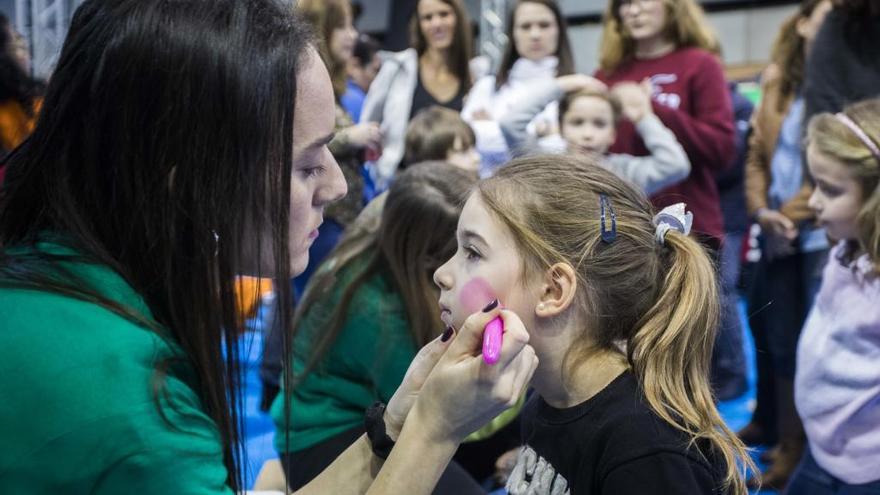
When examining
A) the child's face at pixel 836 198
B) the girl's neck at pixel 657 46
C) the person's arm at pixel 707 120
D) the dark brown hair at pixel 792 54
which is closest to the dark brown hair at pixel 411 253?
the child's face at pixel 836 198

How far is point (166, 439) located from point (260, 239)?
A: 234 millimetres

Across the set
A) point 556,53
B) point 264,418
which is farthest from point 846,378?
point 264,418

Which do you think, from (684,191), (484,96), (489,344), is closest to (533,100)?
(484,96)

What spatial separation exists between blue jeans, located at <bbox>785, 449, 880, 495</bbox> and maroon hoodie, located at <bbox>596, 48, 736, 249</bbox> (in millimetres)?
1075

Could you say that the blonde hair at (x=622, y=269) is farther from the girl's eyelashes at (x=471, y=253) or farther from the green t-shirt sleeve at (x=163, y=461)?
the green t-shirt sleeve at (x=163, y=461)

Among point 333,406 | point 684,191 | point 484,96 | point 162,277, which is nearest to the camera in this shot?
point 162,277

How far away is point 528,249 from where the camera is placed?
4.36ft

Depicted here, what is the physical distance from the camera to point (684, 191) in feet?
9.56

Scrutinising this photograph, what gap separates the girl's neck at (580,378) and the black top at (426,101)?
2075 millimetres

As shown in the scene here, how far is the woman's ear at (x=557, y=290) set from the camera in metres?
1.31

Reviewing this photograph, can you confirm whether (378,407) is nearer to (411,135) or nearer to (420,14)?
(411,135)

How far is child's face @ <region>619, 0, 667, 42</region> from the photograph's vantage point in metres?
2.90

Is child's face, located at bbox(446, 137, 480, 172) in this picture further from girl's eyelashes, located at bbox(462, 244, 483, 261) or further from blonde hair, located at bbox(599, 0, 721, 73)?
girl's eyelashes, located at bbox(462, 244, 483, 261)

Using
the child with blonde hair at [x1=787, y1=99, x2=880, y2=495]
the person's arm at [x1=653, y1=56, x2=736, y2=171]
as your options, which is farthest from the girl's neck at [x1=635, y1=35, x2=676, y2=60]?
the child with blonde hair at [x1=787, y1=99, x2=880, y2=495]
